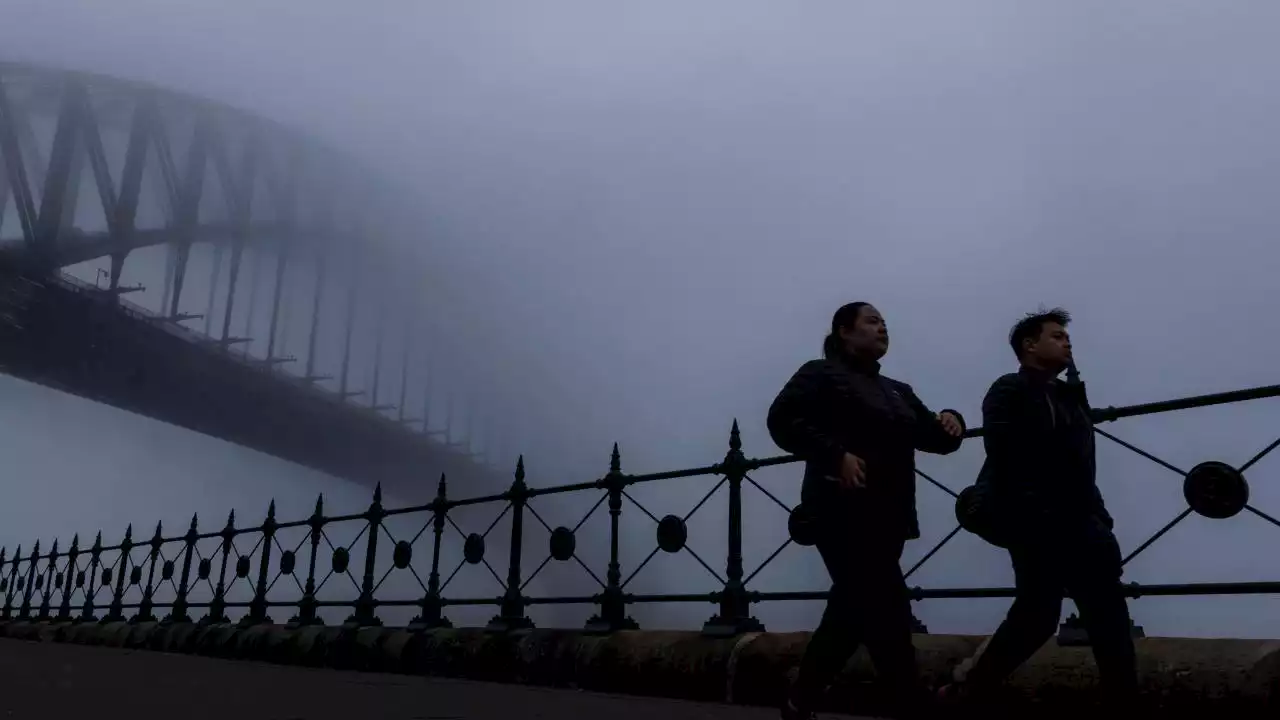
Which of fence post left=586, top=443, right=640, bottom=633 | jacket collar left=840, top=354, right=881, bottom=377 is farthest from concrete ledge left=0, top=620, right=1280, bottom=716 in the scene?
jacket collar left=840, top=354, right=881, bottom=377

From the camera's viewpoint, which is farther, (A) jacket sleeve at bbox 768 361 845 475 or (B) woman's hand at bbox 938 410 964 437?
(B) woman's hand at bbox 938 410 964 437

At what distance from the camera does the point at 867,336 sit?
3.31 meters

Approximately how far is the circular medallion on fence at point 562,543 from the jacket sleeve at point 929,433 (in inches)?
147

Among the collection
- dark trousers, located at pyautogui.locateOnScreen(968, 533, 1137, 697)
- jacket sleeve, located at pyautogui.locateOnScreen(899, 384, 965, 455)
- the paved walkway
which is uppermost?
jacket sleeve, located at pyautogui.locateOnScreen(899, 384, 965, 455)

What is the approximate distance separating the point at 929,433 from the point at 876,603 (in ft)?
2.09

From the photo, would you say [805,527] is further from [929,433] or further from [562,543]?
[562,543]

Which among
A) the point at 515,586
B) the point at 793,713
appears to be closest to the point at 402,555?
the point at 515,586

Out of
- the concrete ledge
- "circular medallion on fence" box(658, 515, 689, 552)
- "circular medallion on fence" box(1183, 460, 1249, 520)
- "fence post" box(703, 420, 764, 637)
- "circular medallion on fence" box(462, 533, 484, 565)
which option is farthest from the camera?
"circular medallion on fence" box(462, 533, 484, 565)

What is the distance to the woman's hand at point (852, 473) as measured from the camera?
9.66 feet

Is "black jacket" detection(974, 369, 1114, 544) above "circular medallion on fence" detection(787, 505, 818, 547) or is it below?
above

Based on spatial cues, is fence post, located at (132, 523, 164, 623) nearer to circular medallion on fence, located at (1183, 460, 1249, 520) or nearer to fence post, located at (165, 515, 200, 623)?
fence post, located at (165, 515, 200, 623)

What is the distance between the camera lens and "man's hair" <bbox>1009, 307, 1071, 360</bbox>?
3.36 metres

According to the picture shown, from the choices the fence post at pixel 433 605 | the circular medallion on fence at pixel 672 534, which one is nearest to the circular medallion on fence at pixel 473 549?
the fence post at pixel 433 605

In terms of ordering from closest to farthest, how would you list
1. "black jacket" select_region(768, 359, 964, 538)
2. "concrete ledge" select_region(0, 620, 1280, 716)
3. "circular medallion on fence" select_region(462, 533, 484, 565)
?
"black jacket" select_region(768, 359, 964, 538)
"concrete ledge" select_region(0, 620, 1280, 716)
"circular medallion on fence" select_region(462, 533, 484, 565)
